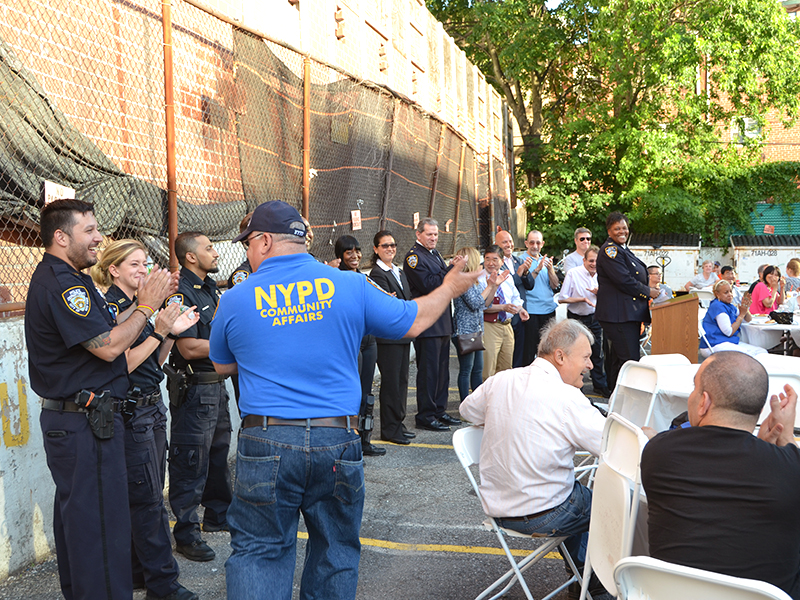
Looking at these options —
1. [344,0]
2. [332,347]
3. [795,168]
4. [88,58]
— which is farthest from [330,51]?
[795,168]

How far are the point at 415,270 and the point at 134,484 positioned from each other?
4.12 metres

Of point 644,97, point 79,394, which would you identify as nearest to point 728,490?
point 79,394

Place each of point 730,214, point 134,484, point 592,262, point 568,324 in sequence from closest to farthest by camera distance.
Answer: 1. point 134,484
2. point 568,324
3. point 592,262
4. point 730,214

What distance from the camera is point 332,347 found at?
112 inches

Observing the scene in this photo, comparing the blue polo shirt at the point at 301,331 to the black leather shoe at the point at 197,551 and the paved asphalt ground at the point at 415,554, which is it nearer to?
the paved asphalt ground at the point at 415,554

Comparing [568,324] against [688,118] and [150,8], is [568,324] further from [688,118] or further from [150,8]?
[688,118]

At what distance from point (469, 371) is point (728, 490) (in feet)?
18.0

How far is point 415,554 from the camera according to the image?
4406 mm

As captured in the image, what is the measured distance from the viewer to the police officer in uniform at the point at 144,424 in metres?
3.55

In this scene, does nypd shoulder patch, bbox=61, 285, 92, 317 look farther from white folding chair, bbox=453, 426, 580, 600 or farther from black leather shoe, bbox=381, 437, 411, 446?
black leather shoe, bbox=381, 437, 411, 446

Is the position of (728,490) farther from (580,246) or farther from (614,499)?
(580,246)

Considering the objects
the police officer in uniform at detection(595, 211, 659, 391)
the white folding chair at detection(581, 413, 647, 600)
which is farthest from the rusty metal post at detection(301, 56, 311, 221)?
the white folding chair at detection(581, 413, 647, 600)

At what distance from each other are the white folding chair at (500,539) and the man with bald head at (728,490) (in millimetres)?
984

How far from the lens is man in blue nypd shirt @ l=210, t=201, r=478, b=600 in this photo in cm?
277
